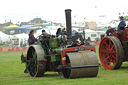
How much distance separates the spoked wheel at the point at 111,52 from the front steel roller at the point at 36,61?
Answer: 3094 mm

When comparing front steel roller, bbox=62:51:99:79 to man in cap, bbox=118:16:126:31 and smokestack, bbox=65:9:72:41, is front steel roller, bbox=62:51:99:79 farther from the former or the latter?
man in cap, bbox=118:16:126:31

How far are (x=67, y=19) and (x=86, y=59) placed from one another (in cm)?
152

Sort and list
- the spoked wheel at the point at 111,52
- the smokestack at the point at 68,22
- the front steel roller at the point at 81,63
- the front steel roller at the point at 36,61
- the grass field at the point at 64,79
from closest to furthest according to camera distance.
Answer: the grass field at the point at 64,79, the front steel roller at the point at 81,63, the smokestack at the point at 68,22, the front steel roller at the point at 36,61, the spoked wheel at the point at 111,52

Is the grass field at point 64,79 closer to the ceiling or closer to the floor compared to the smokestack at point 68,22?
closer to the floor

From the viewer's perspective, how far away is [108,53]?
13.0 meters

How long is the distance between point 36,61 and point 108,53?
3.52 m

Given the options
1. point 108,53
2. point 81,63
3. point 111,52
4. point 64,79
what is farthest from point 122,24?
point 64,79

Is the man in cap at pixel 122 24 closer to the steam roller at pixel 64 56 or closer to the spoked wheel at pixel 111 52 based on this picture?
the spoked wheel at pixel 111 52

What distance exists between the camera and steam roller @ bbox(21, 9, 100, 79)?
9.12 meters

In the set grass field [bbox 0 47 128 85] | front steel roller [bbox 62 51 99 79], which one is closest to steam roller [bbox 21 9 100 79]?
front steel roller [bbox 62 51 99 79]

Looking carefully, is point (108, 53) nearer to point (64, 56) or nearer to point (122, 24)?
point (122, 24)

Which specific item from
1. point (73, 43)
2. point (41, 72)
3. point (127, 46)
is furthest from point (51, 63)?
point (127, 46)

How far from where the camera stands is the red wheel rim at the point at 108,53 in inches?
495

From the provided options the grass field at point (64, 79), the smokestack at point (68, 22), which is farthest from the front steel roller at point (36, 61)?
the smokestack at point (68, 22)
